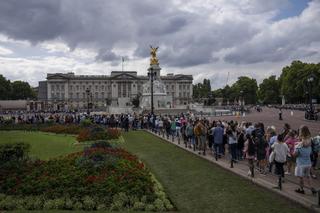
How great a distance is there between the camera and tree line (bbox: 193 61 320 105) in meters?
94.8

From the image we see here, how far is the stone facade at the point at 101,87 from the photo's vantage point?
6924 inches

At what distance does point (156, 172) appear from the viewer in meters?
15.4

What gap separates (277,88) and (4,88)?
307ft

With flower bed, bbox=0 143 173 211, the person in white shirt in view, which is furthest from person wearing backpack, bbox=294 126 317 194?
flower bed, bbox=0 143 173 211

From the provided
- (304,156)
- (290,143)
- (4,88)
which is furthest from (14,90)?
(304,156)

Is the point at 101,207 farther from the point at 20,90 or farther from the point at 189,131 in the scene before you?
the point at 20,90

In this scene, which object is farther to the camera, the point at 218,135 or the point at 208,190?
the point at 218,135

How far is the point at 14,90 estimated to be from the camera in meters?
153

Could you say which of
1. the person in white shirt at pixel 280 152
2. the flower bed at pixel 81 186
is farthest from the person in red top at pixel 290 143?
the flower bed at pixel 81 186

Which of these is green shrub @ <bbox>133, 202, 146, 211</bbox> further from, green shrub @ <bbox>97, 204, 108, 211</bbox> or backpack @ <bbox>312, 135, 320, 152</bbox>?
backpack @ <bbox>312, 135, 320, 152</bbox>

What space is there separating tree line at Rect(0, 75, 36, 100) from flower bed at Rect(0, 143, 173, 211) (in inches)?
5338

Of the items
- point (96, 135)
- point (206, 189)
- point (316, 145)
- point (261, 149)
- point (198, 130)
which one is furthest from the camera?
point (96, 135)

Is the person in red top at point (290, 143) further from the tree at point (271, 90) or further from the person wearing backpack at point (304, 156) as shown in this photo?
the tree at point (271, 90)


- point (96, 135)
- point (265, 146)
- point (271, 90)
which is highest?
point (271, 90)
